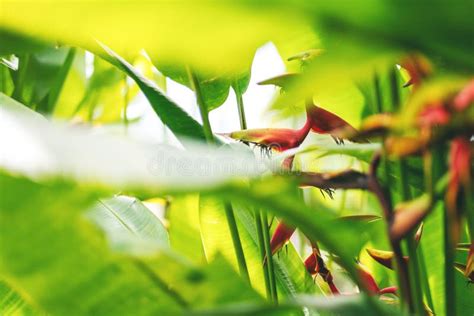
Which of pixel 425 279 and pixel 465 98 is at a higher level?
pixel 465 98

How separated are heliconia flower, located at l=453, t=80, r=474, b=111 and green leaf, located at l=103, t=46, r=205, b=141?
326 mm

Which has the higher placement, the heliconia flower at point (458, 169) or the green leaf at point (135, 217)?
the heliconia flower at point (458, 169)

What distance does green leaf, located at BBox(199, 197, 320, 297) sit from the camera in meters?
0.66

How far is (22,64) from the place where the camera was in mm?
859

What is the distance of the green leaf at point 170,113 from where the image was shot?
0.55 metres

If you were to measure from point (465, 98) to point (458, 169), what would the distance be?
0.10 feet

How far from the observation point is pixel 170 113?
0.57 metres

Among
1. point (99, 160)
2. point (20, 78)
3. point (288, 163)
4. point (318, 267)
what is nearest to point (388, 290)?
point (318, 267)

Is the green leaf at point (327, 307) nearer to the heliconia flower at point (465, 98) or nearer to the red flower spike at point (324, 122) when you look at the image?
the heliconia flower at point (465, 98)

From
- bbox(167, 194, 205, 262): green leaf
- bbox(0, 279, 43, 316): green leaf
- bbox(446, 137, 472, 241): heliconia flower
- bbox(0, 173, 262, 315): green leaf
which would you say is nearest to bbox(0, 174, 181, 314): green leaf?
bbox(0, 173, 262, 315): green leaf

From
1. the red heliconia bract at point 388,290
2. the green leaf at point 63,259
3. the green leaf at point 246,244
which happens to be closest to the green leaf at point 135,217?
the green leaf at point 246,244

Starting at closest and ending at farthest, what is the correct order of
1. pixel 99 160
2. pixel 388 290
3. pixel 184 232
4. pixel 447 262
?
pixel 99 160
pixel 447 262
pixel 388 290
pixel 184 232

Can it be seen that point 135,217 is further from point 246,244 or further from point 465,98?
point 465,98

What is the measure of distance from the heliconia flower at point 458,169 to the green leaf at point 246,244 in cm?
40
